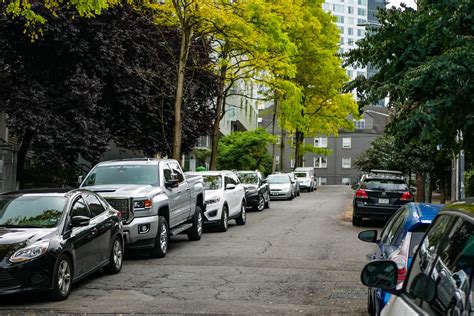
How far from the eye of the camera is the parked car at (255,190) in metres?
27.1

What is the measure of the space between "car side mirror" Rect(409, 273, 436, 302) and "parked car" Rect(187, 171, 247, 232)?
593 inches

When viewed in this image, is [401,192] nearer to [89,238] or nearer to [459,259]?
[89,238]

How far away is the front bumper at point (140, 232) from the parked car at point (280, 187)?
2372 centimetres

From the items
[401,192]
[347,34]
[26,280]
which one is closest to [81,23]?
[401,192]

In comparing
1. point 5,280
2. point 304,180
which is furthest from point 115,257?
point 304,180

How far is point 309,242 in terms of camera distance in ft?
52.5

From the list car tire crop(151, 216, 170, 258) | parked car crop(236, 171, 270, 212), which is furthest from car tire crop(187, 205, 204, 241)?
parked car crop(236, 171, 270, 212)

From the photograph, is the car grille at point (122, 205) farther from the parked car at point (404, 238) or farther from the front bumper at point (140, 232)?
the parked car at point (404, 238)

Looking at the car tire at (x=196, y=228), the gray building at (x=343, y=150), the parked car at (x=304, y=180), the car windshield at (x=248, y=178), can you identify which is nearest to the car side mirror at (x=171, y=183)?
the car tire at (x=196, y=228)

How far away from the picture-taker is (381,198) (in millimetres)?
19953

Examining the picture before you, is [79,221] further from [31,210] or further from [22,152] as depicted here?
[22,152]

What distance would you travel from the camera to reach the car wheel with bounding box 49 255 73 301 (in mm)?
8680

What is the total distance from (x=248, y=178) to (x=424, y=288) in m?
25.4

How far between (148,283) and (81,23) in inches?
451
